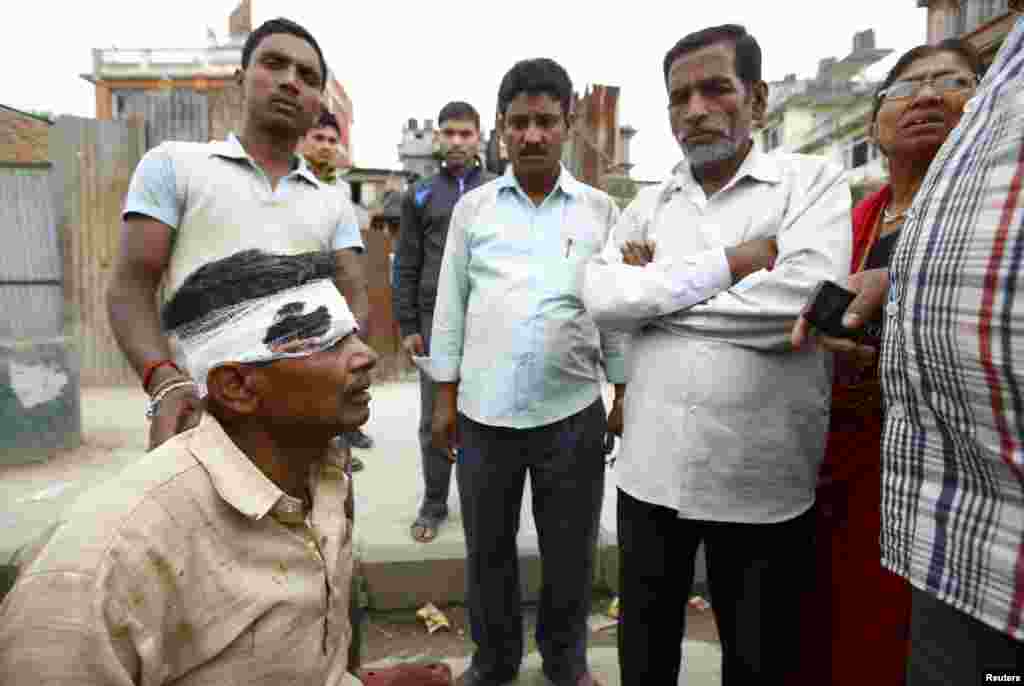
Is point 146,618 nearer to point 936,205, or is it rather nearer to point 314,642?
point 314,642

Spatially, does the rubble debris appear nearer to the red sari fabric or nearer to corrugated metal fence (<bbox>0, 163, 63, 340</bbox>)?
the red sari fabric

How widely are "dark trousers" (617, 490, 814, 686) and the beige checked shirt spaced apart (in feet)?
2.86

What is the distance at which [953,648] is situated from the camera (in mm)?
1021

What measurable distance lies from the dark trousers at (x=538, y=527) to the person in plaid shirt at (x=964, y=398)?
4.06 feet

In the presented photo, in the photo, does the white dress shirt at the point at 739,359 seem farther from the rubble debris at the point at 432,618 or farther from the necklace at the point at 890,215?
the rubble debris at the point at 432,618

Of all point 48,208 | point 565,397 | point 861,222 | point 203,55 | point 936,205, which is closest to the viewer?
point 936,205

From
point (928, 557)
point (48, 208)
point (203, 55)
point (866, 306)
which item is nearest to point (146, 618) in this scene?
point (928, 557)

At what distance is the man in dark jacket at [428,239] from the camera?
3650 millimetres

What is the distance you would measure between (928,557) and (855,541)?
2.62 feet

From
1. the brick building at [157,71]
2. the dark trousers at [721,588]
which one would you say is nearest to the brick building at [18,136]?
the dark trousers at [721,588]

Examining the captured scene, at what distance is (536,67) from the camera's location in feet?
7.52

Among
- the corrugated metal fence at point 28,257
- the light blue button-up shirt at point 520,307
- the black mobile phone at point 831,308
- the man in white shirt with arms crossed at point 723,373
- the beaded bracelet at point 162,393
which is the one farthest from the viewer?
the corrugated metal fence at point 28,257

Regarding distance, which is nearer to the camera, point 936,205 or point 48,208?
point 936,205

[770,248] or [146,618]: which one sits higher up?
[770,248]
